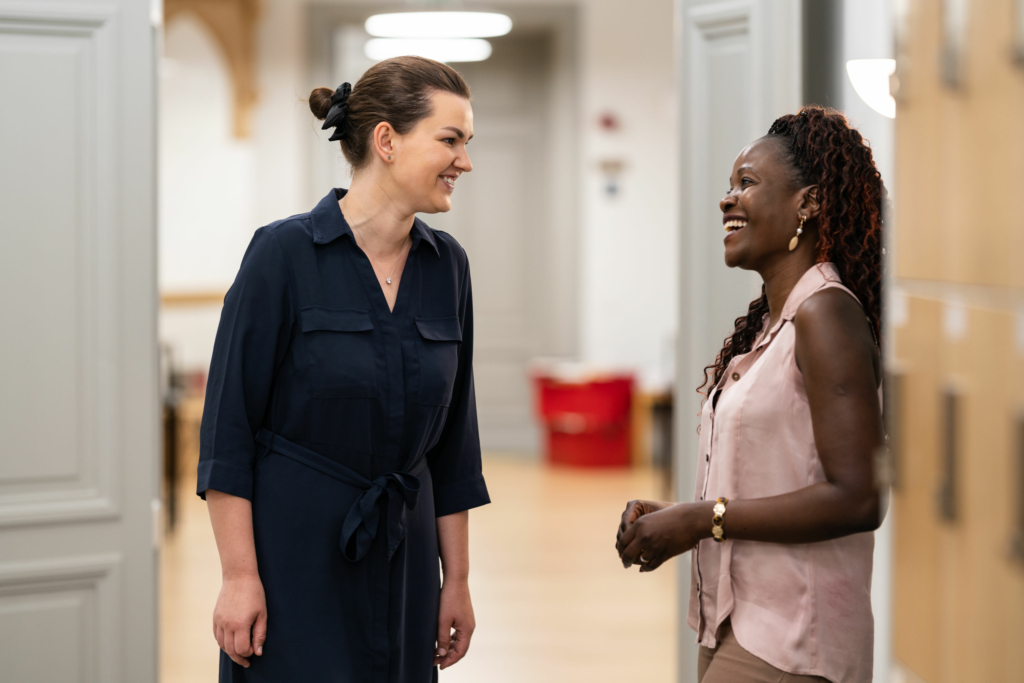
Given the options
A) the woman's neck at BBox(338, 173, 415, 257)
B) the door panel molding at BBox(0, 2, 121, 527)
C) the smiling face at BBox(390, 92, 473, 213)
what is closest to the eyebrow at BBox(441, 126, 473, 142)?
the smiling face at BBox(390, 92, 473, 213)

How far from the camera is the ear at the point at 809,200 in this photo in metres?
1.49

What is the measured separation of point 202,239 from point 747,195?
6883mm

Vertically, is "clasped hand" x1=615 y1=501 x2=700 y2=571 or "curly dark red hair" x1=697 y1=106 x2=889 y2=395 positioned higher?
"curly dark red hair" x1=697 y1=106 x2=889 y2=395

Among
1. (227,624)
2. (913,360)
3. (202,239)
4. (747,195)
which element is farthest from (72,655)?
(202,239)

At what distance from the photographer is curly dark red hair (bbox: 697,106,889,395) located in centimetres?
148

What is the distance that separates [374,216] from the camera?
5.57 ft

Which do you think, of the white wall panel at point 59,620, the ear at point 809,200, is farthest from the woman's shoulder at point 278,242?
the white wall panel at point 59,620

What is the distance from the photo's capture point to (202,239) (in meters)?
7.73

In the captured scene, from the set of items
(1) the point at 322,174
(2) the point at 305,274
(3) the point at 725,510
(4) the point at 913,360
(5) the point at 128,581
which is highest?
(1) the point at 322,174

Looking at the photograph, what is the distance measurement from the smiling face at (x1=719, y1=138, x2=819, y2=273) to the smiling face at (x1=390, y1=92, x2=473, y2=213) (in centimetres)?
47

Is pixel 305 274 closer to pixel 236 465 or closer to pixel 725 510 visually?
pixel 236 465

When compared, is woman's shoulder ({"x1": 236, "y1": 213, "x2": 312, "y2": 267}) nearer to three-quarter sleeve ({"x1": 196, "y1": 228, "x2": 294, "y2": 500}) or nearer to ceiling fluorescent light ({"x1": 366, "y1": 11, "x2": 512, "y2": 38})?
three-quarter sleeve ({"x1": 196, "y1": 228, "x2": 294, "y2": 500})

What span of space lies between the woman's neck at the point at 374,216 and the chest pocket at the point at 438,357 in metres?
0.16

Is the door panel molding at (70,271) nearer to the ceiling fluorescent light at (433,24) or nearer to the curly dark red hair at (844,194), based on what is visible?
the curly dark red hair at (844,194)
